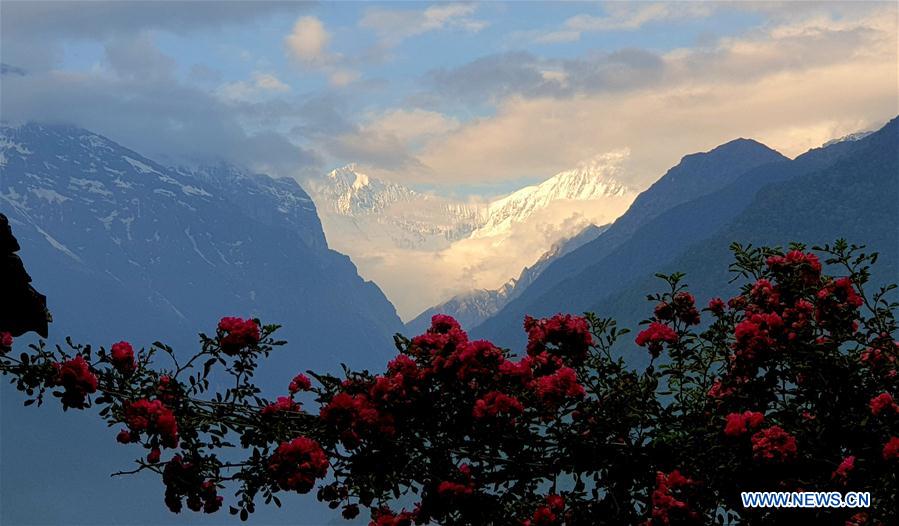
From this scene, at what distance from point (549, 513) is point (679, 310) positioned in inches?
137

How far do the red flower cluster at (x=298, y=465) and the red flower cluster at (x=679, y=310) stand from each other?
477 cm

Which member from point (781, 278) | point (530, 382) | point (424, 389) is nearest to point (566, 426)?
point (530, 382)

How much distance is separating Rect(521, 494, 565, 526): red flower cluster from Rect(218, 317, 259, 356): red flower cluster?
3475 millimetres

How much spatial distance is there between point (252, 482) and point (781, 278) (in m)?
6.29

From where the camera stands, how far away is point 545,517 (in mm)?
10547

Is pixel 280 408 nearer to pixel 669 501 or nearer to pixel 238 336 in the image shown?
pixel 238 336

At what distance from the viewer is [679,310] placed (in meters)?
12.9

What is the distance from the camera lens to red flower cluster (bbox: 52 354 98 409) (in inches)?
418

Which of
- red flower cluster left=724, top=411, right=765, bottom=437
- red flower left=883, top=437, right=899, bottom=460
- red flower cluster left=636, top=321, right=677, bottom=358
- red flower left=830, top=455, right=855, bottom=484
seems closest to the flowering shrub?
red flower cluster left=724, top=411, right=765, bottom=437

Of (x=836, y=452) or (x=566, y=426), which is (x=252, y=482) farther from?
(x=836, y=452)

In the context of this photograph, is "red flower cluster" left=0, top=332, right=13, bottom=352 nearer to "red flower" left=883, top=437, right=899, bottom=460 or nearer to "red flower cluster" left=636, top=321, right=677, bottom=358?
"red flower cluster" left=636, top=321, right=677, bottom=358

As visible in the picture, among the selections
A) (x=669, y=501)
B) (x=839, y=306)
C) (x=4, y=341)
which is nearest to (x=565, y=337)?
(x=669, y=501)

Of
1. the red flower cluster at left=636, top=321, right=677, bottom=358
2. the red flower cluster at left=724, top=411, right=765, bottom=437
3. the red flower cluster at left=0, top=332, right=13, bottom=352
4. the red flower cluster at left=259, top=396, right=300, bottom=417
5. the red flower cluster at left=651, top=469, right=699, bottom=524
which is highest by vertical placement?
the red flower cluster at left=0, top=332, right=13, bottom=352

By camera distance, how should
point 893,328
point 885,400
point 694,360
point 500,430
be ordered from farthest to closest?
point 694,360, point 893,328, point 500,430, point 885,400
